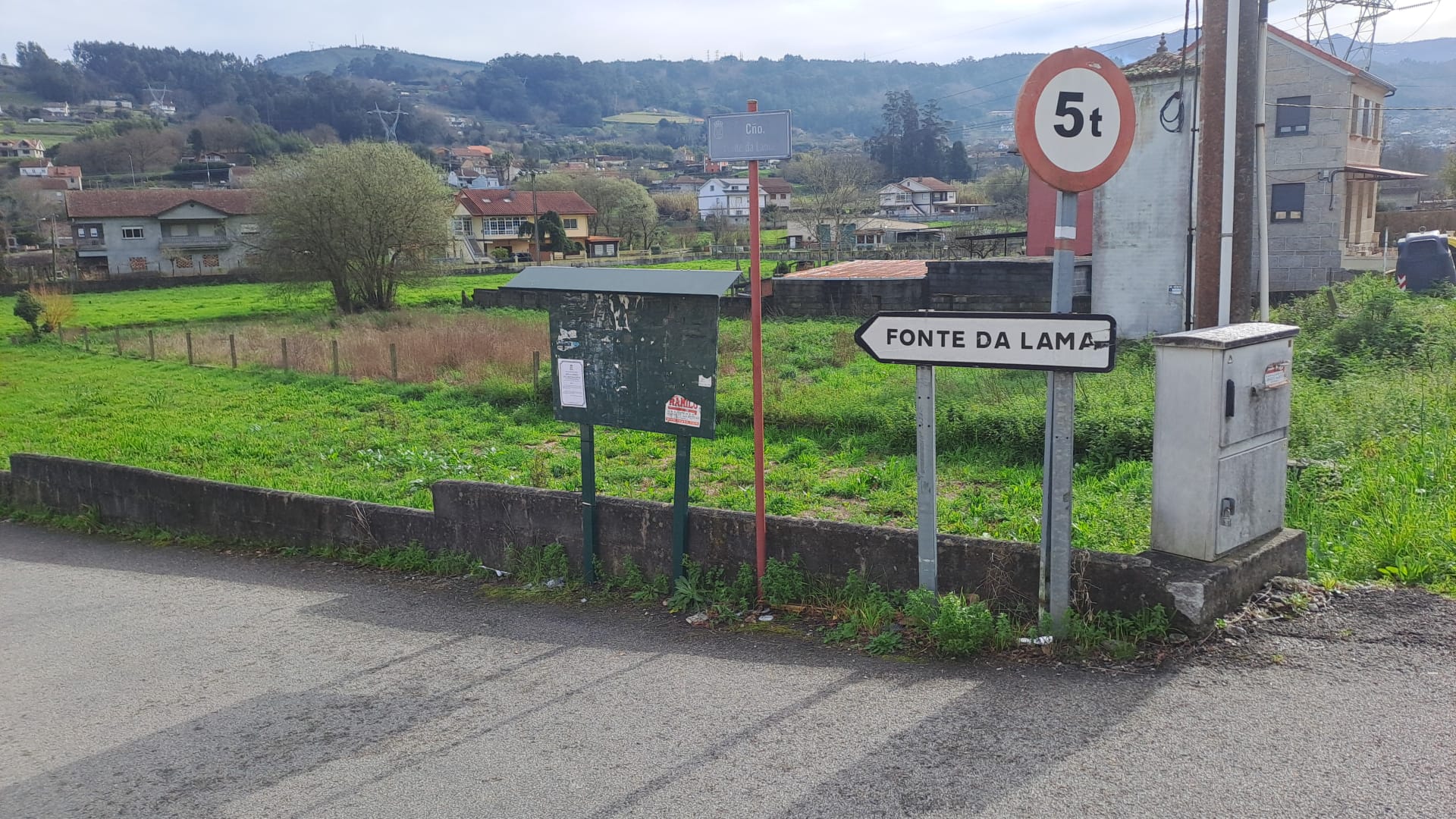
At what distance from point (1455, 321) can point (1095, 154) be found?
11718mm

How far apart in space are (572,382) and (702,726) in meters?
2.87

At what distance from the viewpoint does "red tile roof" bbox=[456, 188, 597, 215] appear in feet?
269

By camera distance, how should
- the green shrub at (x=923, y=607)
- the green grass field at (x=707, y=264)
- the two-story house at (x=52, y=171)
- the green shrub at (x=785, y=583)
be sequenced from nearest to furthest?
the green shrub at (x=923, y=607) < the green shrub at (x=785, y=583) < the green grass field at (x=707, y=264) < the two-story house at (x=52, y=171)

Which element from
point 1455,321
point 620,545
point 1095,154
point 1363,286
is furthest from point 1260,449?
point 1363,286

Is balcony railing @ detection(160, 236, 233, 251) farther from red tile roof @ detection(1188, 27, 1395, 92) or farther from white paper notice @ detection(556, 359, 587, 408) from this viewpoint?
white paper notice @ detection(556, 359, 587, 408)

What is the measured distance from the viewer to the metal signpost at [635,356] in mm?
6004

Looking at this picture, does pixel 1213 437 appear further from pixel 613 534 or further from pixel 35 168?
pixel 35 168

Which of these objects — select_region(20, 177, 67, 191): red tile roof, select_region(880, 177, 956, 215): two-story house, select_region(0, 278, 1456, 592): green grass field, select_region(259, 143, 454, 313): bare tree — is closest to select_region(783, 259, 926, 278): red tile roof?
select_region(0, 278, 1456, 592): green grass field

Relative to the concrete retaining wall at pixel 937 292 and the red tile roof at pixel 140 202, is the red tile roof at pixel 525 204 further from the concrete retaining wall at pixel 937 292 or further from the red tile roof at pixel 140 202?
the concrete retaining wall at pixel 937 292

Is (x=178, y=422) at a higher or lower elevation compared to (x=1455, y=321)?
lower

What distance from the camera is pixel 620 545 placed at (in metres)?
6.57

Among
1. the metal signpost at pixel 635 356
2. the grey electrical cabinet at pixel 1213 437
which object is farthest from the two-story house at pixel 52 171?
the grey electrical cabinet at pixel 1213 437

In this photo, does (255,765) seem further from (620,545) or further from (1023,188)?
(1023,188)

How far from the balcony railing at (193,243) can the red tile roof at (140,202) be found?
85.7 inches
